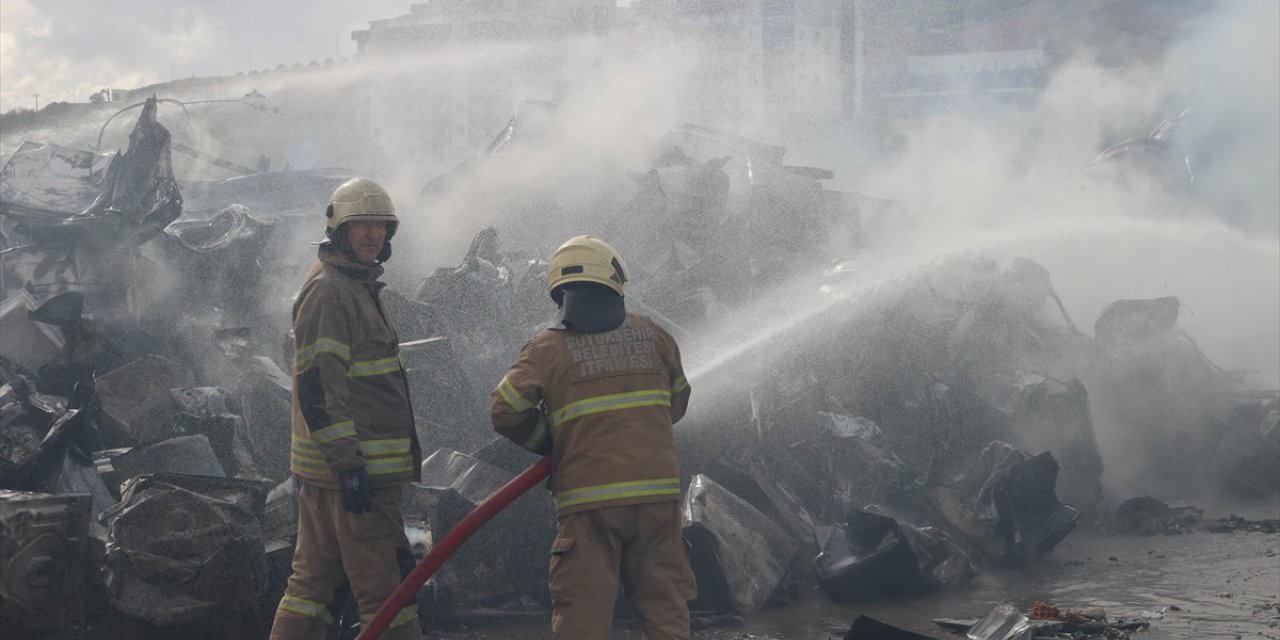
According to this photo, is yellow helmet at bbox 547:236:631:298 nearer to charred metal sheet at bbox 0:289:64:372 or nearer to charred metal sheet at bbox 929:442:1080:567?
charred metal sheet at bbox 929:442:1080:567

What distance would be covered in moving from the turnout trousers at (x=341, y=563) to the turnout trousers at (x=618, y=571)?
25.9 inches

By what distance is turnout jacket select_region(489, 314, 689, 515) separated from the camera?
3363mm

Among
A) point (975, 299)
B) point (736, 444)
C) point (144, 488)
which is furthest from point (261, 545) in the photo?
point (975, 299)

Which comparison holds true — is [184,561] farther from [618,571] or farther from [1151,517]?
[1151,517]

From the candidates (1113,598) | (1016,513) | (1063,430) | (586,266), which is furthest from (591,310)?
(1063,430)

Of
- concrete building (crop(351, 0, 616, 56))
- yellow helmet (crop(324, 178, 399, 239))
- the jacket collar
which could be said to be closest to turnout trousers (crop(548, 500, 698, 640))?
the jacket collar

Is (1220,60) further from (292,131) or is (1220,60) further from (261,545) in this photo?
(261,545)

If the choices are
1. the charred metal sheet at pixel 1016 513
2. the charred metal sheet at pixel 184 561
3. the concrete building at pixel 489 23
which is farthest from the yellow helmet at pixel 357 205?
the concrete building at pixel 489 23

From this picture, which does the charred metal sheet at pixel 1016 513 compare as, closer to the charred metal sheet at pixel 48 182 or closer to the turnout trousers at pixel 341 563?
the turnout trousers at pixel 341 563

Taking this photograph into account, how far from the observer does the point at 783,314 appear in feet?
28.7

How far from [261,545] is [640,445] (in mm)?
2036

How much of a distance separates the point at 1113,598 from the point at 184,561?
452 cm

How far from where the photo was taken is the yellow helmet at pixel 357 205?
3.86 metres

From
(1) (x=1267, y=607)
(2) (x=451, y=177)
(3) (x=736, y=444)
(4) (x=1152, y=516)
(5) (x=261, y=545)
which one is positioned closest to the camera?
(5) (x=261, y=545)
